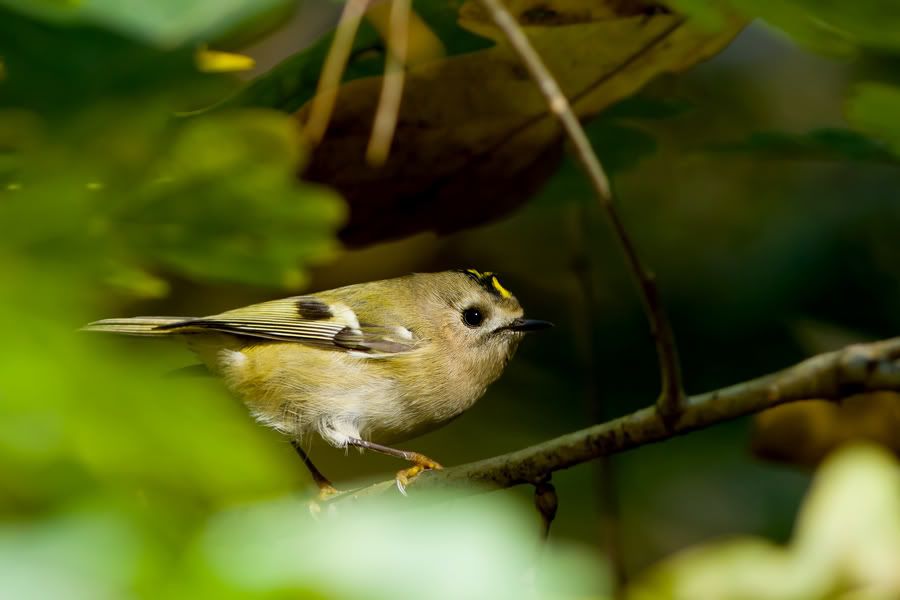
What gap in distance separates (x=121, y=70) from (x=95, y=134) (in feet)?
0.22

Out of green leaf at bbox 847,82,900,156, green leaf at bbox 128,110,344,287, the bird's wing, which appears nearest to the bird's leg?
the bird's wing

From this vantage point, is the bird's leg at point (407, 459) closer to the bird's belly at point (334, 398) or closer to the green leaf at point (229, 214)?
the bird's belly at point (334, 398)

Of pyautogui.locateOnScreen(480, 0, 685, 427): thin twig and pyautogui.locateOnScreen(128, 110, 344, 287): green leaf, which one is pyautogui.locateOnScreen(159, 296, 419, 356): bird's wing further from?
pyautogui.locateOnScreen(480, 0, 685, 427): thin twig

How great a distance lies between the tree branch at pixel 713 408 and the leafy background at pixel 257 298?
0.16 meters

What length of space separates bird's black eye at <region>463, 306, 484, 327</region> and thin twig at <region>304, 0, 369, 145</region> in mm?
782

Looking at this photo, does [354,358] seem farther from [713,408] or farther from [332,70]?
[713,408]

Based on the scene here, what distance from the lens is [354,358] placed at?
212 centimetres

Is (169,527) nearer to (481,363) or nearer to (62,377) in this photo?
(62,377)

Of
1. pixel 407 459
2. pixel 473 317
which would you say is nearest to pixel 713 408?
pixel 407 459

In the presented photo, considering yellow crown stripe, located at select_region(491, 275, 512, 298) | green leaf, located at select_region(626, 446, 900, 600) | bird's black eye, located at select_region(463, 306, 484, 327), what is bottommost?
bird's black eye, located at select_region(463, 306, 484, 327)

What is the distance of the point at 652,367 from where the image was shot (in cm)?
268

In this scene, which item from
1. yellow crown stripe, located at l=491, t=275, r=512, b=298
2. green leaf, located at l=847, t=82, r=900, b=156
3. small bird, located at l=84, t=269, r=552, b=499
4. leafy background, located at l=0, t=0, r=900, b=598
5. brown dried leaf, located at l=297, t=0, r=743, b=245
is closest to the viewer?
leafy background, located at l=0, t=0, r=900, b=598

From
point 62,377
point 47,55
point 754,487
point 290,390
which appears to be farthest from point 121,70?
point 754,487

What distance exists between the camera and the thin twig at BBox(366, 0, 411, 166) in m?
1.29
